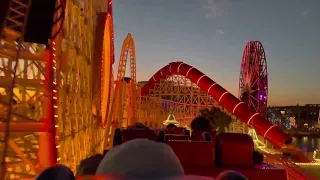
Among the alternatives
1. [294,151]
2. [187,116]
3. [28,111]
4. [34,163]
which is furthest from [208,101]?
[34,163]

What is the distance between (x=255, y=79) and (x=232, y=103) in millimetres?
6092

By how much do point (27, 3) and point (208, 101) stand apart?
3381 cm

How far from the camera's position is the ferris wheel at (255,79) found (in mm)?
30453

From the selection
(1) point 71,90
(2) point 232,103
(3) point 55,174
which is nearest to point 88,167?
(3) point 55,174

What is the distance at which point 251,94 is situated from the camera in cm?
3102

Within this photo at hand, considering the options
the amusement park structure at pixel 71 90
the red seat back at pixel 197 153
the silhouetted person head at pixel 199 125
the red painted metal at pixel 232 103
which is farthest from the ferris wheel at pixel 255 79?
the red seat back at pixel 197 153

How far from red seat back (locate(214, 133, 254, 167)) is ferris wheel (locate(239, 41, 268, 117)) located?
26602 millimetres

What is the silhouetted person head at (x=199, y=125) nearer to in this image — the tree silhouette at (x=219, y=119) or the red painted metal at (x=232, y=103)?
the red painted metal at (x=232, y=103)

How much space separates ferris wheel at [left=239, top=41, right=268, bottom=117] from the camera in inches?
1199

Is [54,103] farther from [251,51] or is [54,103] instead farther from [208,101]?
[208,101]

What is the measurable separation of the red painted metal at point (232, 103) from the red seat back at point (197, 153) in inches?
714

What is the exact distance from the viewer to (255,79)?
101 ft

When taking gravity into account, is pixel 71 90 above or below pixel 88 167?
above

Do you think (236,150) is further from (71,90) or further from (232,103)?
(232,103)
